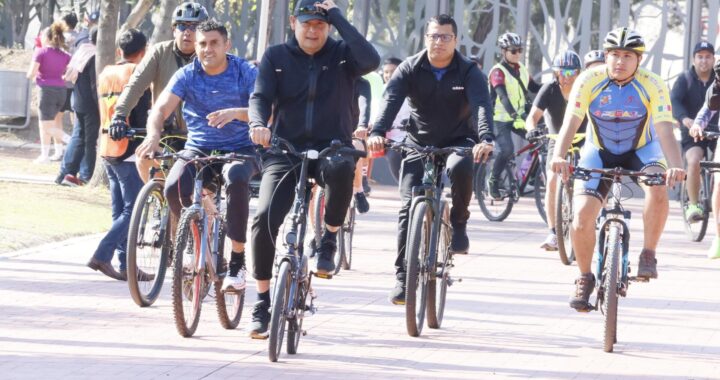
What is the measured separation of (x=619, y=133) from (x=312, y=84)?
6.49 feet

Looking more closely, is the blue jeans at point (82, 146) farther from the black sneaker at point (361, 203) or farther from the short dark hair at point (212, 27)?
the short dark hair at point (212, 27)

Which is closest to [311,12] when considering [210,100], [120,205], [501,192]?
[210,100]

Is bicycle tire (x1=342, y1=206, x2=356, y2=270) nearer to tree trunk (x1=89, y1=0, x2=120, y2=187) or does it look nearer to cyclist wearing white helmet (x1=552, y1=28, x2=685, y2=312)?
cyclist wearing white helmet (x1=552, y1=28, x2=685, y2=312)

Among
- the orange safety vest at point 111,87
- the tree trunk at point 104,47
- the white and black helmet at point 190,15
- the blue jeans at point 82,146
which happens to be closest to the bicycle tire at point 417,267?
the white and black helmet at point 190,15

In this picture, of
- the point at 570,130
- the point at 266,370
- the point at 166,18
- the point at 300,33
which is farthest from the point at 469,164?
the point at 166,18

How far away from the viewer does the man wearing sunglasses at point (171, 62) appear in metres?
10.3

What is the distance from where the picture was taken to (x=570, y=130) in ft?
30.3

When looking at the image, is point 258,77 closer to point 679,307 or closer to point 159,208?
point 159,208

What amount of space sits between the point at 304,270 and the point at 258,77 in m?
1.10

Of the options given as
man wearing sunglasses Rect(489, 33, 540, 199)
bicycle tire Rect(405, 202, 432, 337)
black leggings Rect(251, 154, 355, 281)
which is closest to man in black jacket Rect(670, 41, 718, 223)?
man wearing sunglasses Rect(489, 33, 540, 199)

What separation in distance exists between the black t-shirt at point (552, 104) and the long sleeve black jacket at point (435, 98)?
4.75 metres

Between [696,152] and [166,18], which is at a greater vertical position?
[166,18]

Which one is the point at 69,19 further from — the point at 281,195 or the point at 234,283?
the point at 281,195

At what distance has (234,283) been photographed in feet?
28.8
